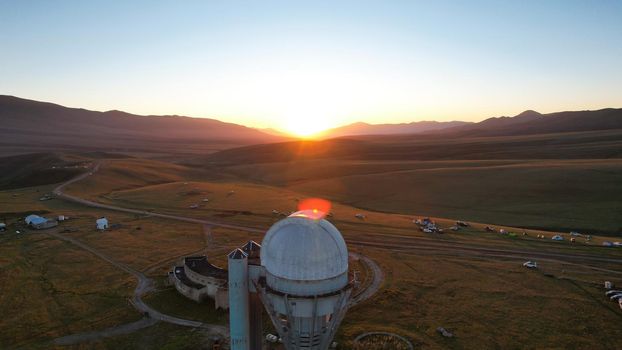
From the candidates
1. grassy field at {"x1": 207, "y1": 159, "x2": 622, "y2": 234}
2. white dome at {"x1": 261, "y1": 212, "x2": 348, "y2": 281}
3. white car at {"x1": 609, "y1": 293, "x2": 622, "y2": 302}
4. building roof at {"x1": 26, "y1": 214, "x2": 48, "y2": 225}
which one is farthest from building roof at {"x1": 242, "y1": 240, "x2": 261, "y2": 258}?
grassy field at {"x1": 207, "y1": 159, "x2": 622, "y2": 234}

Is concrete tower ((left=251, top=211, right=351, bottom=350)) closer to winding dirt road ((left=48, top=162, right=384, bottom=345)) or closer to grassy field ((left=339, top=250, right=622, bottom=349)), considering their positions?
winding dirt road ((left=48, top=162, right=384, bottom=345))

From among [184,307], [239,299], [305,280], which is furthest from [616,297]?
[184,307]

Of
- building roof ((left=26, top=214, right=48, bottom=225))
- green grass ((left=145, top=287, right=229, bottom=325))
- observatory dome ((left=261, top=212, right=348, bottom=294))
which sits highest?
observatory dome ((left=261, top=212, right=348, bottom=294))

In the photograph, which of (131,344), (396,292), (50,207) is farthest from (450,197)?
(50,207)

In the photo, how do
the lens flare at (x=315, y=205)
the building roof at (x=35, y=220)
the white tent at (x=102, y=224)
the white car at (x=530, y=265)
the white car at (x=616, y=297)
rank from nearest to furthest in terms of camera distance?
the white car at (x=616, y=297)
the white car at (x=530, y=265)
the white tent at (x=102, y=224)
the building roof at (x=35, y=220)
the lens flare at (x=315, y=205)

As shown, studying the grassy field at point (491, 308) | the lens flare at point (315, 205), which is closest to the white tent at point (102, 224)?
the lens flare at point (315, 205)

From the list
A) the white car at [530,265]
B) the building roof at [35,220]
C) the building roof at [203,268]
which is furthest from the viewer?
the building roof at [35,220]

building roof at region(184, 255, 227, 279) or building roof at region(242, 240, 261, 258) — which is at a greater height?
building roof at region(242, 240, 261, 258)

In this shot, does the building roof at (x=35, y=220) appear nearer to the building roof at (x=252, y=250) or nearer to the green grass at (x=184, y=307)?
the green grass at (x=184, y=307)
